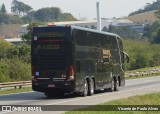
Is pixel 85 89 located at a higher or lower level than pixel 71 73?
lower

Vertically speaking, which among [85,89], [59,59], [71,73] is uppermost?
[59,59]

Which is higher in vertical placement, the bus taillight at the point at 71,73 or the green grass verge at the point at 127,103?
the bus taillight at the point at 71,73

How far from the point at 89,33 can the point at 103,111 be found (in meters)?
10.4

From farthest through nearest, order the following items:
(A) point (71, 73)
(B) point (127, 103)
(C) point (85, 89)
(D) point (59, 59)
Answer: (C) point (85, 89)
(D) point (59, 59)
(A) point (71, 73)
(B) point (127, 103)

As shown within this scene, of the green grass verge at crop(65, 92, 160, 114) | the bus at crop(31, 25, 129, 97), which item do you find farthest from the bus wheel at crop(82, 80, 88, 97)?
the green grass verge at crop(65, 92, 160, 114)

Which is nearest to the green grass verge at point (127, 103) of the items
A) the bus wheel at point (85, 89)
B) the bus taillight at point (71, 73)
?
the bus taillight at point (71, 73)

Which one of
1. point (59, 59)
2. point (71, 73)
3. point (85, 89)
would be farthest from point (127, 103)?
point (85, 89)

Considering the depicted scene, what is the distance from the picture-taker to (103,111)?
19.2m

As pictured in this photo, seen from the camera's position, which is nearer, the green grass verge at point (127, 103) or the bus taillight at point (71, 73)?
the green grass verge at point (127, 103)

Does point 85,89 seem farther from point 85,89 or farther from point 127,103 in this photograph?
point 127,103

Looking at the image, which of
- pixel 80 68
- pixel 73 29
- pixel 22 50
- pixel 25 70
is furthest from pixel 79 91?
pixel 22 50

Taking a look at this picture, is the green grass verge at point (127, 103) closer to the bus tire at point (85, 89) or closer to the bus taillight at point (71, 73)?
the bus taillight at point (71, 73)

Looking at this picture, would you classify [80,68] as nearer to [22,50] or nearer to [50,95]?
[50,95]

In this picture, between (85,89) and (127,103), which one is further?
(85,89)
